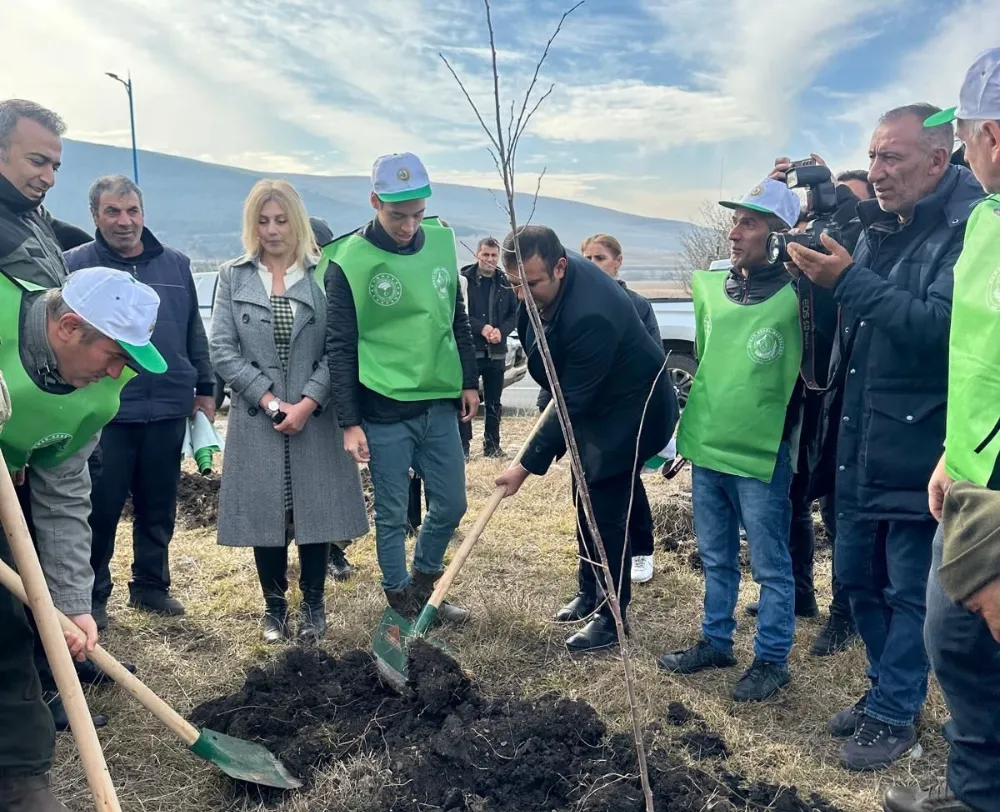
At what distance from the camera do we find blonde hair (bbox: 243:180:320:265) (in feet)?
11.6

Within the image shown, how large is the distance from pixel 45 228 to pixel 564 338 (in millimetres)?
2049

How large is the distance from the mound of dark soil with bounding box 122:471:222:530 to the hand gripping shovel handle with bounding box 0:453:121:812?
11.8 ft

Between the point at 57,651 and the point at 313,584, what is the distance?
5.92ft

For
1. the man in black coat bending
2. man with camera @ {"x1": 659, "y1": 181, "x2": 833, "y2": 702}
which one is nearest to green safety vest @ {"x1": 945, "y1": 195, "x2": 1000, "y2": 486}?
man with camera @ {"x1": 659, "y1": 181, "x2": 833, "y2": 702}

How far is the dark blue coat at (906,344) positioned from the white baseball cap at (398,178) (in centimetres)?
175

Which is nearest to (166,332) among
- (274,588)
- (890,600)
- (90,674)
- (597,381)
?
(274,588)

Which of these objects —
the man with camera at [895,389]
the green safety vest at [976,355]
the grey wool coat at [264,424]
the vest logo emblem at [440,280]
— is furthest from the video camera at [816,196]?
the grey wool coat at [264,424]

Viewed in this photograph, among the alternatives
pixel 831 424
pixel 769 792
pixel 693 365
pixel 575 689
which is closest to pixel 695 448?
pixel 831 424

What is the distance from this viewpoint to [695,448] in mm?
3264

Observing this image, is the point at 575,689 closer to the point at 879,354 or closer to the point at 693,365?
the point at 879,354

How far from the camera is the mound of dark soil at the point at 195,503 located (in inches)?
221

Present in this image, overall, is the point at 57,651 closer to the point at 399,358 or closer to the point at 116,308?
the point at 116,308

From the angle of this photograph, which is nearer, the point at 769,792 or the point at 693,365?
the point at 769,792

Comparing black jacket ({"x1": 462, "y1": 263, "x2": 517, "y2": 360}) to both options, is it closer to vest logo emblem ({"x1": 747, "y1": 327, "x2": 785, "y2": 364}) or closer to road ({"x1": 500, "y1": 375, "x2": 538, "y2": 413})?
road ({"x1": 500, "y1": 375, "x2": 538, "y2": 413})
